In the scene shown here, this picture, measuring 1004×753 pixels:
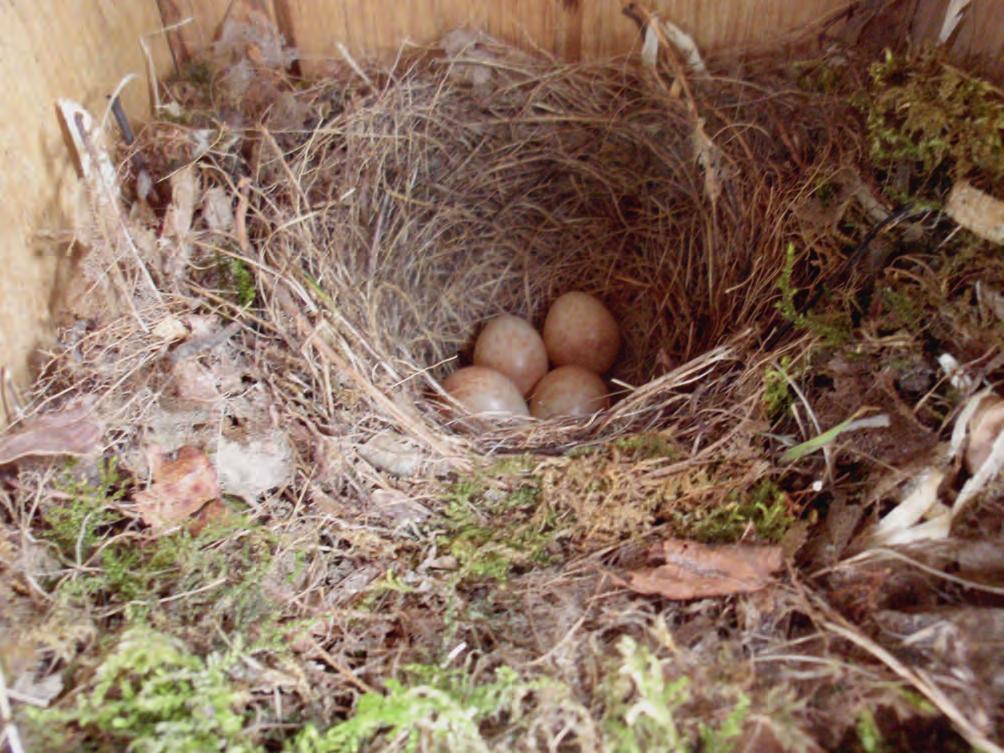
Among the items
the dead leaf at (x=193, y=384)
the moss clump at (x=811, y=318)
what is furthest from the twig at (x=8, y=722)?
the moss clump at (x=811, y=318)

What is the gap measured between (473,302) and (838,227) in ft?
2.67

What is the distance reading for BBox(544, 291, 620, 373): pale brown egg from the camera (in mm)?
1721

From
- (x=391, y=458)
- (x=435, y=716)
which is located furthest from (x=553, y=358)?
(x=435, y=716)

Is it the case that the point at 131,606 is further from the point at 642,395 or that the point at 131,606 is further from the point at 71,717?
the point at 642,395

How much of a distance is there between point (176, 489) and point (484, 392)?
0.61m

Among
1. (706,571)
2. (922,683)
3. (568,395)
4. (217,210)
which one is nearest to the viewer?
(922,683)

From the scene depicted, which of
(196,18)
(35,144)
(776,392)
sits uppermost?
(196,18)

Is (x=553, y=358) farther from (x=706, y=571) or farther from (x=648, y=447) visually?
(x=706, y=571)

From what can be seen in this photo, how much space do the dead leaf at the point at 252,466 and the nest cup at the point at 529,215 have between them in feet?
0.55

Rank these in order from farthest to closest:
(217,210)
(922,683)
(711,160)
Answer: (711,160) → (217,210) → (922,683)

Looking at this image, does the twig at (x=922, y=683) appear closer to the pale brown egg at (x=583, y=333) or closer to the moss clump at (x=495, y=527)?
the moss clump at (x=495, y=527)

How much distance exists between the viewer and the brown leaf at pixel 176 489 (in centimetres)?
110

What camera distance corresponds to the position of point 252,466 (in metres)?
1.16

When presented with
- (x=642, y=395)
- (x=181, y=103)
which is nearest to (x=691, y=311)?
(x=642, y=395)
